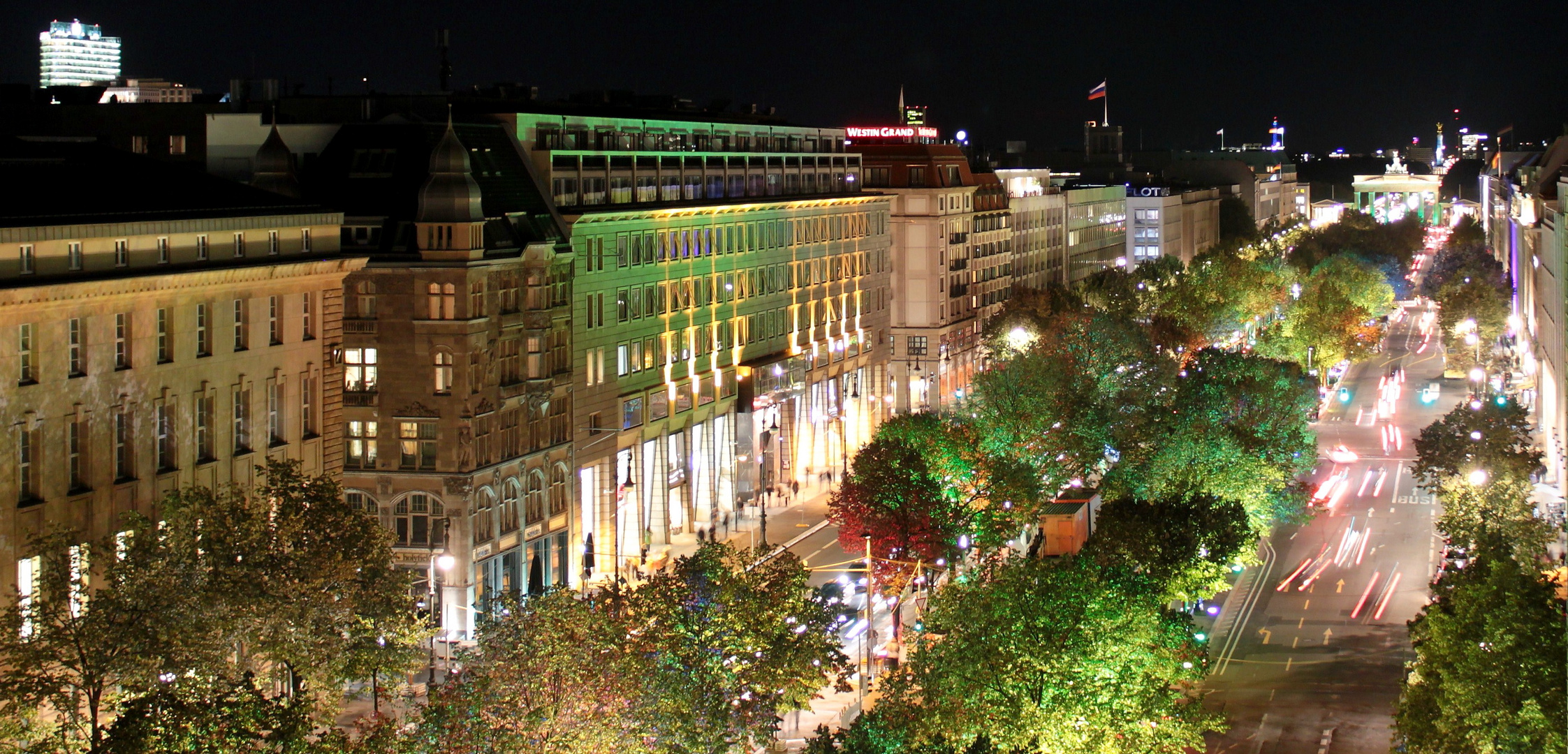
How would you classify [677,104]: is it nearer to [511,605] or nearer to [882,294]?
[882,294]

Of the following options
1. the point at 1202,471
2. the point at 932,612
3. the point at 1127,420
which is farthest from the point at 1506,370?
the point at 932,612

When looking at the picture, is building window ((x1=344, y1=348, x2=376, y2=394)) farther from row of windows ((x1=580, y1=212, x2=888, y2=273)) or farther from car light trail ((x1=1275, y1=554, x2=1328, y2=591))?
car light trail ((x1=1275, y1=554, x2=1328, y2=591))

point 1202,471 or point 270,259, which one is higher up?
point 270,259

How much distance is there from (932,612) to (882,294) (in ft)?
315

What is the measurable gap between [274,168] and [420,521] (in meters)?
17.7

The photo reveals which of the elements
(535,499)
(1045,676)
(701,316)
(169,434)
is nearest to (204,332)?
(169,434)

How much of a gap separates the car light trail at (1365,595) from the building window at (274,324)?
53.1 metres

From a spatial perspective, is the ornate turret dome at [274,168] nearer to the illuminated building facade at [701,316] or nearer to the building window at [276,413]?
the building window at [276,413]

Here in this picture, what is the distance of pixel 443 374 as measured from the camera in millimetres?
95750

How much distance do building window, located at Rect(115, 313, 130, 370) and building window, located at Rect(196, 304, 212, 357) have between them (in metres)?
4.29

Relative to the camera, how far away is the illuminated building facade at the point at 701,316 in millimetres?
109500

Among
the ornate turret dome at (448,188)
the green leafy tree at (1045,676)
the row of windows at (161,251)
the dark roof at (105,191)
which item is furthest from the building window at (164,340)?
the green leafy tree at (1045,676)

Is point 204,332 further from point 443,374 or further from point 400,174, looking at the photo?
point 400,174

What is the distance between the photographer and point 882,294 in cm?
16512
